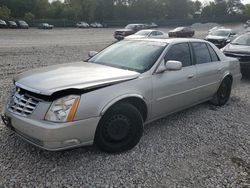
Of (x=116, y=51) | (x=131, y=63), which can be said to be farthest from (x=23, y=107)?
(x=116, y=51)

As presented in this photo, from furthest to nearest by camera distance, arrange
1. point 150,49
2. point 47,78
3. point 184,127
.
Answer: point 184,127 → point 150,49 → point 47,78

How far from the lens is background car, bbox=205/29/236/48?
687 inches

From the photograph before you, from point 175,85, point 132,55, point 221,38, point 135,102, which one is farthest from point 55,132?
point 221,38

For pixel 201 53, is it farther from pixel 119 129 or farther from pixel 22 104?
pixel 22 104

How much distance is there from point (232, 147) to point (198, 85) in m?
1.33

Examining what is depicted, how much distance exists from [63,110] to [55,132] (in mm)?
265

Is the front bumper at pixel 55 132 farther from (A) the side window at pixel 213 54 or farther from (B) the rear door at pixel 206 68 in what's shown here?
(A) the side window at pixel 213 54

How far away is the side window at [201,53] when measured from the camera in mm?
4867

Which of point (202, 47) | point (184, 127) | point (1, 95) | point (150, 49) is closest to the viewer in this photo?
point (150, 49)

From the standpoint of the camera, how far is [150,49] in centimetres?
423

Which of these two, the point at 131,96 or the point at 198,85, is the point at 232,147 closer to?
the point at 198,85

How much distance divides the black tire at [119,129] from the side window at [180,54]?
1.22m

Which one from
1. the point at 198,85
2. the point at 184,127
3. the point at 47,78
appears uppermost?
the point at 47,78

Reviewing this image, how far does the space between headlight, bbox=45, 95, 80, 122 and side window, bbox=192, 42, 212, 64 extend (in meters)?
2.79
